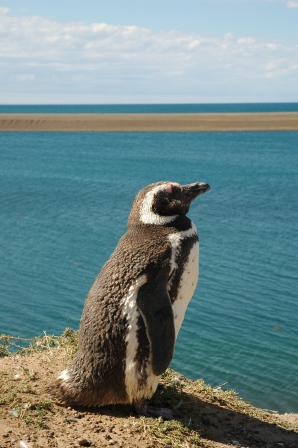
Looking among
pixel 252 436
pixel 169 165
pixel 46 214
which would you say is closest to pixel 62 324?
pixel 252 436

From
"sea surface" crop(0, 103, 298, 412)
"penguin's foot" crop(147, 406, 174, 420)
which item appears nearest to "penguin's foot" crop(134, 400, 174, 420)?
"penguin's foot" crop(147, 406, 174, 420)

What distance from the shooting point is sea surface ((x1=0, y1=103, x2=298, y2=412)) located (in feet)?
41.7

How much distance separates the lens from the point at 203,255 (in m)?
19.6

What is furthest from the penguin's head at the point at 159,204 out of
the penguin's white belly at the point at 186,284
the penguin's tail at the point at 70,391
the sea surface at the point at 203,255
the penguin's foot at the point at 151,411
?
the sea surface at the point at 203,255

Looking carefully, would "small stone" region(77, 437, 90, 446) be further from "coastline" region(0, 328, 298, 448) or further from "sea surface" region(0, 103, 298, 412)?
"sea surface" region(0, 103, 298, 412)

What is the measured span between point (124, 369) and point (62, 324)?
25.0ft

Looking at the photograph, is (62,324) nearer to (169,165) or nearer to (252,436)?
(252,436)

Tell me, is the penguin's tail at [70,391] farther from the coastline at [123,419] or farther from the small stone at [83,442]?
the small stone at [83,442]

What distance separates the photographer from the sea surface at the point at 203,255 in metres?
12.7

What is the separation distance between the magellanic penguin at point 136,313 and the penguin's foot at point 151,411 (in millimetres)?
54

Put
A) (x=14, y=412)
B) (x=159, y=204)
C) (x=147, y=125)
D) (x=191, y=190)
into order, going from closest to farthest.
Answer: (x=14, y=412)
(x=159, y=204)
(x=191, y=190)
(x=147, y=125)

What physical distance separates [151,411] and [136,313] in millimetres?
1034

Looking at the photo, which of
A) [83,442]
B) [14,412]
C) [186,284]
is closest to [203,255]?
[186,284]

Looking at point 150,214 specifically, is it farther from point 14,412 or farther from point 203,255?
point 203,255
